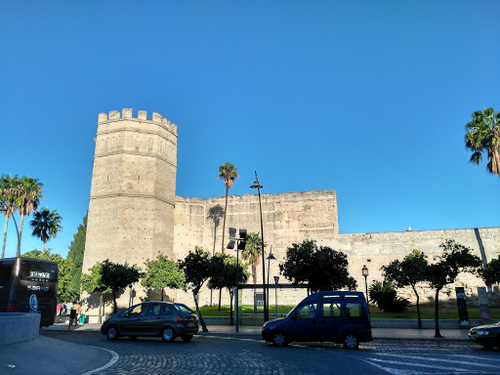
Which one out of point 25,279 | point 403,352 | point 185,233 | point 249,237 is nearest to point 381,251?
point 249,237

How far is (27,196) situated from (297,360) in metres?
41.2

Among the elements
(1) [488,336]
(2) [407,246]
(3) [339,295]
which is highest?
(2) [407,246]

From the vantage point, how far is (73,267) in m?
41.7

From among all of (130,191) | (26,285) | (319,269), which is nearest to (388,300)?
(319,269)

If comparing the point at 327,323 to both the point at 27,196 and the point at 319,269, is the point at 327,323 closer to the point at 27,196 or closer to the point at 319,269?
the point at 319,269

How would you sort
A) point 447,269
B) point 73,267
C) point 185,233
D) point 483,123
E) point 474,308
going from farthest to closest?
point 185,233 < point 73,267 < point 474,308 < point 483,123 < point 447,269

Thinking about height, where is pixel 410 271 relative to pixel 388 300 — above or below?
above

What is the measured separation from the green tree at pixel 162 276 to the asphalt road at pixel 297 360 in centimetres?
2426

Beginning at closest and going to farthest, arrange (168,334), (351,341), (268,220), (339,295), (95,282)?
(351,341)
(339,295)
(168,334)
(95,282)
(268,220)

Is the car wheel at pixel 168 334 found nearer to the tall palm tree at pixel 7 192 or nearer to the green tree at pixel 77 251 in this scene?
the green tree at pixel 77 251

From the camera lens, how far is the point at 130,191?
40.6 metres

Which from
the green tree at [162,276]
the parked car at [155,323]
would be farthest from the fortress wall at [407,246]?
the parked car at [155,323]

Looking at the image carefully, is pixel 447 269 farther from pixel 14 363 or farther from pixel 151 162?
pixel 151 162

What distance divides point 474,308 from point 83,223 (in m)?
42.6
